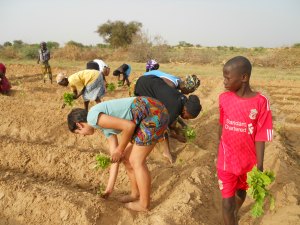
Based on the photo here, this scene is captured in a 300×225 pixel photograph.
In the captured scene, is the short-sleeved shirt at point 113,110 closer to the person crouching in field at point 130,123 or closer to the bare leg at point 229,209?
the person crouching in field at point 130,123

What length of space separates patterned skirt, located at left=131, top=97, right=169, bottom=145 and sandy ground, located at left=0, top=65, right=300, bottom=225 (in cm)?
90

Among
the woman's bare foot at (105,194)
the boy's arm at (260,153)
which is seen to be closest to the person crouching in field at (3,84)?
the woman's bare foot at (105,194)

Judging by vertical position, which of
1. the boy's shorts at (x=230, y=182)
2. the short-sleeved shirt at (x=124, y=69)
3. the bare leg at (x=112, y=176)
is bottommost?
the bare leg at (x=112, y=176)

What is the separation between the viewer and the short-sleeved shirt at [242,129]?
3.13 meters

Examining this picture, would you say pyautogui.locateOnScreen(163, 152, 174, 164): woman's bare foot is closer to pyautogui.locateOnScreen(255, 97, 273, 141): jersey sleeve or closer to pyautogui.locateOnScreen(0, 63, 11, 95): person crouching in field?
pyautogui.locateOnScreen(255, 97, 273, 141): jersey sleeve

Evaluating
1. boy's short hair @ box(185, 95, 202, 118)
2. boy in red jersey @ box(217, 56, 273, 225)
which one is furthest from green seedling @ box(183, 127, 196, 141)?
boy in red jersey @ box(217, 56, 273, 225)

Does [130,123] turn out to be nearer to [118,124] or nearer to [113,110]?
[118,124]

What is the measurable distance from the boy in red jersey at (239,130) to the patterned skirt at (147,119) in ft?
2.06

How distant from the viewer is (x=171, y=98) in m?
4.61

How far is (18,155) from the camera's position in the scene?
5.78m

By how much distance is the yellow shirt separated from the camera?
734cm

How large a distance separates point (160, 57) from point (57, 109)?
62.1 feet

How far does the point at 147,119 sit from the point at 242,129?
0.94 meters

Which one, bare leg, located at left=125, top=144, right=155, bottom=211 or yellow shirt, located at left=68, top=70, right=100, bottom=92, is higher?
yellow shirt, located at left=68, top=70, right=100, bottom=92
